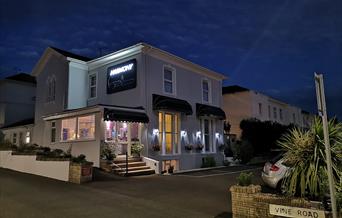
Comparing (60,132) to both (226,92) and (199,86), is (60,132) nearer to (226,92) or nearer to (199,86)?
(199,86)

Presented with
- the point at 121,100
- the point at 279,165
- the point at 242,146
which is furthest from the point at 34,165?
the point at 242,146

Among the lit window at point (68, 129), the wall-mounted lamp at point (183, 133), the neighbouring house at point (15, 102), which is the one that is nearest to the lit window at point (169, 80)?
the wall-mounted lamp at point (183, 133)

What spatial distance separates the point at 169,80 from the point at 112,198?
1184cm

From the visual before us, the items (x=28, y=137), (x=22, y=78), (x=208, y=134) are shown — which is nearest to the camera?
(x=208, y=134)

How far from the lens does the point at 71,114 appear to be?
17.8 meters

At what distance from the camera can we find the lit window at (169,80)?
65.3 ft

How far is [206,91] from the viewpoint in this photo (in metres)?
23.7

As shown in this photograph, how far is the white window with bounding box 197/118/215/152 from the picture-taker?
22.2 metres

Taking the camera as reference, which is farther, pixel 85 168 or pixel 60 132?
pixel 60 132

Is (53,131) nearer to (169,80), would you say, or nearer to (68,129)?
(68,129)

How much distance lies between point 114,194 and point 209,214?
382 cm

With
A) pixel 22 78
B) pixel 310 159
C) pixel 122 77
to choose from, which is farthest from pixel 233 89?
pixel 310 159

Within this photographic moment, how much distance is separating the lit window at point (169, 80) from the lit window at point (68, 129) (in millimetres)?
6363

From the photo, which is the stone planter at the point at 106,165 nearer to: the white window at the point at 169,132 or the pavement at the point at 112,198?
the pavement at the point at 112,198
